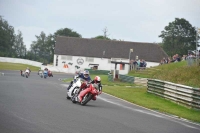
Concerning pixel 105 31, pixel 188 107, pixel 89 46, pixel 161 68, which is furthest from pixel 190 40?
pixel 188 107

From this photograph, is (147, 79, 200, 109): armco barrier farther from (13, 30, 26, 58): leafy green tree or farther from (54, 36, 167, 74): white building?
(13, 30, 26, 58): leafy green tree

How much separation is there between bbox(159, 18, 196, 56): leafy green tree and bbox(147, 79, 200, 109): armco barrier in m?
77.1

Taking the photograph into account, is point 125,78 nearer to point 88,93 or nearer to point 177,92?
point 177,92

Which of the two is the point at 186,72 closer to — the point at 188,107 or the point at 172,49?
the point at 188,107

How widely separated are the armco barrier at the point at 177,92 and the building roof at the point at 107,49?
64016mm

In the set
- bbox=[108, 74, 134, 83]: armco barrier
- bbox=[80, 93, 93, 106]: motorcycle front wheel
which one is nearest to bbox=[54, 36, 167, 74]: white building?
bbox=[108, 74, 134, 83]: armco barrier

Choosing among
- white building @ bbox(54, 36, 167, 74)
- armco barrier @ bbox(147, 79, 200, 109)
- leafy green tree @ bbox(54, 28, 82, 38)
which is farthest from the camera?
leafy green tree @ bbox(54, 28, 82, 38)

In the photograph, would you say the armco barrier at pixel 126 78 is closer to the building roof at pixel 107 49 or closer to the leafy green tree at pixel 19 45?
the building roof at pixel 107 49

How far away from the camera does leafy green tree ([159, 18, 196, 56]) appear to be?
10388 centimetres

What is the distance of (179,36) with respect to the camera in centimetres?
10538

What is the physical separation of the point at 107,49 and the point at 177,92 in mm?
72204

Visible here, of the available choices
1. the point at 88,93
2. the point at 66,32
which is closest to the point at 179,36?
the point at 66,32

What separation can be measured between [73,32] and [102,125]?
129 m

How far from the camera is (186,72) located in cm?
3238
